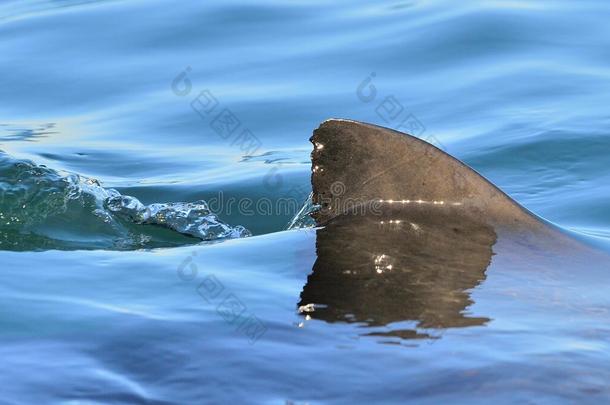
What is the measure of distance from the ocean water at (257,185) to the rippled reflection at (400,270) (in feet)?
0.12

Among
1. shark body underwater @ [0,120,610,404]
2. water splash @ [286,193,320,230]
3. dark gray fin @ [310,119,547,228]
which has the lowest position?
shark body underwater @ [0,120,610,404]

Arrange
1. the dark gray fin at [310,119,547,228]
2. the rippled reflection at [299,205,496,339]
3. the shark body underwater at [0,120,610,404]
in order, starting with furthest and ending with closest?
the dark gray fin at [310,119,547,228], the rippled reflection at [299,205,496,339], the shark body underwater at [0,120,610,404]

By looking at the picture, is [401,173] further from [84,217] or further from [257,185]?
[257,185]

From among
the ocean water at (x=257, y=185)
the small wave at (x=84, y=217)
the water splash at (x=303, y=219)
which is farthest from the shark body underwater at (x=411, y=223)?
the small wave at (x=84, y=217)

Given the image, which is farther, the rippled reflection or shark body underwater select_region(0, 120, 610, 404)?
the rippled reflection

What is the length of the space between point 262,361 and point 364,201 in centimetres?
137

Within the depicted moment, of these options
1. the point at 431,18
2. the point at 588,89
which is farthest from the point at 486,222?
the point at 431,18

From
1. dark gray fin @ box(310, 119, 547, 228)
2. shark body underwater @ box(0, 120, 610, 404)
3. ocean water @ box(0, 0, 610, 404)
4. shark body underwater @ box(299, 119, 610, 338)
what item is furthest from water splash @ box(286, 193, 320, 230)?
dark gray fin @ box(310, 119, 547, 228)

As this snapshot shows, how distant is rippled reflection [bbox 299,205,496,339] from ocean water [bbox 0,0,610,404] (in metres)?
0.04

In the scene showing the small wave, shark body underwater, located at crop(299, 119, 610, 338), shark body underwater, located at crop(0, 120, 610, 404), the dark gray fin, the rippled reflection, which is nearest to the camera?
shark body underwater, located at crop(0, 120, 610, 404)

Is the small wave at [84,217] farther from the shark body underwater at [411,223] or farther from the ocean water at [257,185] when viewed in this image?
the shark body underwater at [411,223]

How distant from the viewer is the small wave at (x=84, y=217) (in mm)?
6586

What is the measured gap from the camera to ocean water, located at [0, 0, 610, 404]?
4094 mm

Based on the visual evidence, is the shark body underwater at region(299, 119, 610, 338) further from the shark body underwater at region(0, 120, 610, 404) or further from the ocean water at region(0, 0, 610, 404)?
the ocean water at region(0, 0, 610, 404)
